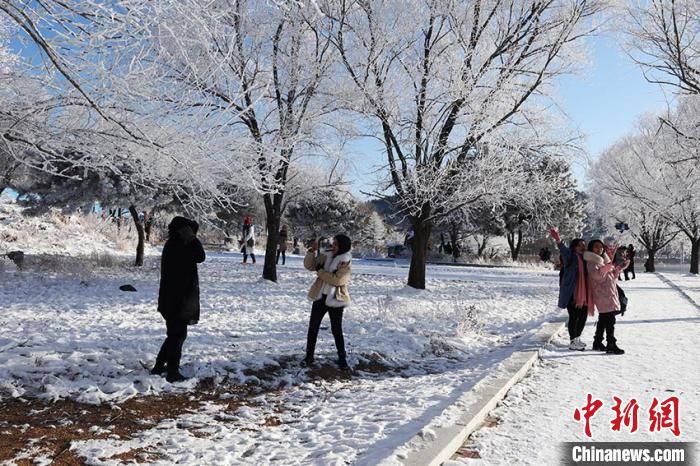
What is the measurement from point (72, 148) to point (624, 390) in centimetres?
629

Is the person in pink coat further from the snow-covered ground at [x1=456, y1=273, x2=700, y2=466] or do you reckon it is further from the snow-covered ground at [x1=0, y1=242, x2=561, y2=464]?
the snow-covered ground at [x1=0, y1=242, x2=561, y2=464]

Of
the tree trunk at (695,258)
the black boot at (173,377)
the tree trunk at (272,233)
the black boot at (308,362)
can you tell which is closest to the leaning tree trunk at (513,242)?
the tree trunk at (695,258)

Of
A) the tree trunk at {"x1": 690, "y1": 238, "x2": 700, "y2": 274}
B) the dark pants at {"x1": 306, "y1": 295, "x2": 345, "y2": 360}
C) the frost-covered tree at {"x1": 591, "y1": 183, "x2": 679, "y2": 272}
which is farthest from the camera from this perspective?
the frost-covered tree at {"x1": 591, "y1": 183, "x2": 679, "y2": 272}

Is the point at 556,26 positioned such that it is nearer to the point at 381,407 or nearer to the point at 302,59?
the point at 302,59

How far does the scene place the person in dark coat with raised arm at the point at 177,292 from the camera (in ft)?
17.0

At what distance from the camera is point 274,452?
3672 mm

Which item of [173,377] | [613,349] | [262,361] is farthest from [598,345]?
[173,377]

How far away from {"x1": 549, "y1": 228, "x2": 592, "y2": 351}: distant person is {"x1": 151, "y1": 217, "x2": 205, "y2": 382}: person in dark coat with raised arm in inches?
195

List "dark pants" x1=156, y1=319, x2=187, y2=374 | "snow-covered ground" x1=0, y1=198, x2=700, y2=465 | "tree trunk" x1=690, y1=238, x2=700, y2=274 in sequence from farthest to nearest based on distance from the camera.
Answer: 1. "tree trunk" x1=690, y1=238, x2=700, y2=274
2. "dark pants" x1=156, y1=319, x2=187, y2=374
3. "snow-covered ground" x1=0, y1=198, x2=700, y2=465

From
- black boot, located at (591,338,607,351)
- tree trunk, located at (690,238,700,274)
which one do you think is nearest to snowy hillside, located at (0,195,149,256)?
black boot, located at (591,338,607,351)

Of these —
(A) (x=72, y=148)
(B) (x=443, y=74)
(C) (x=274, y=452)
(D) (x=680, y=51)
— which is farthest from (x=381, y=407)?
(D) (x=680, y=51)

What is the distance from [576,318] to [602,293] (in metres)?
0.51

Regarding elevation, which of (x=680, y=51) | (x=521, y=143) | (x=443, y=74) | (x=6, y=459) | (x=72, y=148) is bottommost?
(x=6, y=459)

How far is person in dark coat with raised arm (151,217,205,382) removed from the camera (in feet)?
17.0
